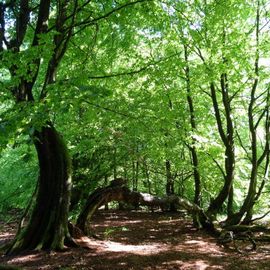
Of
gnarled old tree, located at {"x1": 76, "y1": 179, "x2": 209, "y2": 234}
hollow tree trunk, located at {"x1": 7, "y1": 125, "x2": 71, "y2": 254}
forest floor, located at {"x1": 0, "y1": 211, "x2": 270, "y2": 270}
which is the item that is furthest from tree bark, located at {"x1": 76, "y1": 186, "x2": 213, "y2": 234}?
hollow tree trunk, located at {"x1": 7, "y1": 125, "x2": 71, "y2": 254}

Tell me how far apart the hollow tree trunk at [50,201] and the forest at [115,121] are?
0.03 meters

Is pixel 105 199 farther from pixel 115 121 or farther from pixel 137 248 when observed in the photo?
pixel 115 121

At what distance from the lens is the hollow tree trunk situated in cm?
856

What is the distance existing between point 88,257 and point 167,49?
9604 millimetres

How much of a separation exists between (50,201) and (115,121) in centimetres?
448

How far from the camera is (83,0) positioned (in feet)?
31.9

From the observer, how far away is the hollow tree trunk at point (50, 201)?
8562 mm

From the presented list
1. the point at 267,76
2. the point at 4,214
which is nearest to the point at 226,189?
the point at 267,76

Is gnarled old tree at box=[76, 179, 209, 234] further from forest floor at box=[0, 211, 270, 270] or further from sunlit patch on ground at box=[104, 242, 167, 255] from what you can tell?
sunlit patch on ground at box=[104, 242, 167, 255]

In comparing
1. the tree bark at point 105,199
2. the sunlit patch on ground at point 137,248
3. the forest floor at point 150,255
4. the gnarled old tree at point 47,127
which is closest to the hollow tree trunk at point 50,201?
the gnarled old tree at point 47,127

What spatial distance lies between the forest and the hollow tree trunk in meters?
0.03

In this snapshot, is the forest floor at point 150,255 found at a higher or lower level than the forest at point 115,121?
lower

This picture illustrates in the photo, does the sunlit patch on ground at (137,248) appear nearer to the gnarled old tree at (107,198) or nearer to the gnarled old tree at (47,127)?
the gnarled old tree at (107,198)

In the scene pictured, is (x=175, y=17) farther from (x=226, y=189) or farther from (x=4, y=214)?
(x=4, y=214)
